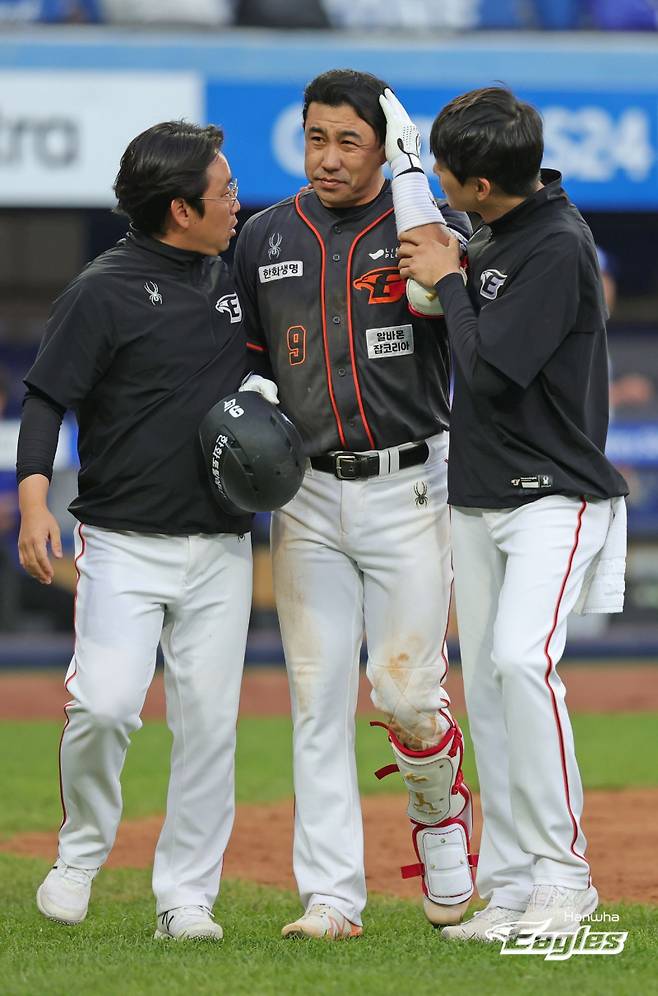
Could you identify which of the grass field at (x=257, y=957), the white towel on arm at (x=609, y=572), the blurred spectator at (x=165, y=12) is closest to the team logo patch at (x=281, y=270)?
the white towel on arm at (x=609, y=572)

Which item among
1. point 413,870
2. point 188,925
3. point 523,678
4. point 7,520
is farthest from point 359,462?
point 7,520

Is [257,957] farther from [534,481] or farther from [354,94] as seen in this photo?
[354,94]

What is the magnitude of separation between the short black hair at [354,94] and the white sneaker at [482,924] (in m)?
2.11

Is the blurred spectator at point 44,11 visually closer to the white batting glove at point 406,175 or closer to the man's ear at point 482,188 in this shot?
the white batting glove at point 406,175

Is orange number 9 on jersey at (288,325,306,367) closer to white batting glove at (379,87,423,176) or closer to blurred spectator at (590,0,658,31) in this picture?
white batting glove at (379,87,423,176)

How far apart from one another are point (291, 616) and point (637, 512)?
34.0 ft

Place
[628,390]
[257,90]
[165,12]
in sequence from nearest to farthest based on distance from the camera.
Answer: [257,90] < [165,12] < [628,390]

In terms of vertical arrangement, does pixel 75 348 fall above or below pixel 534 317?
below

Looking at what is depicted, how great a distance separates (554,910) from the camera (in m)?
3.79

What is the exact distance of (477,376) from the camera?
152 inches

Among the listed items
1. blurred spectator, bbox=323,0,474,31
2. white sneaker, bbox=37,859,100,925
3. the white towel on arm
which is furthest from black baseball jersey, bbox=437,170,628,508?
blurred spectator, bbox=323,0,474,31

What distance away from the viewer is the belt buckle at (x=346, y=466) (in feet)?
14.1

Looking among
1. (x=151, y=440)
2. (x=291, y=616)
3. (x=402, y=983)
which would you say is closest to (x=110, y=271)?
(x=151, y=440)

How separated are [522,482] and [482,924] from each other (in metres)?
1.16
